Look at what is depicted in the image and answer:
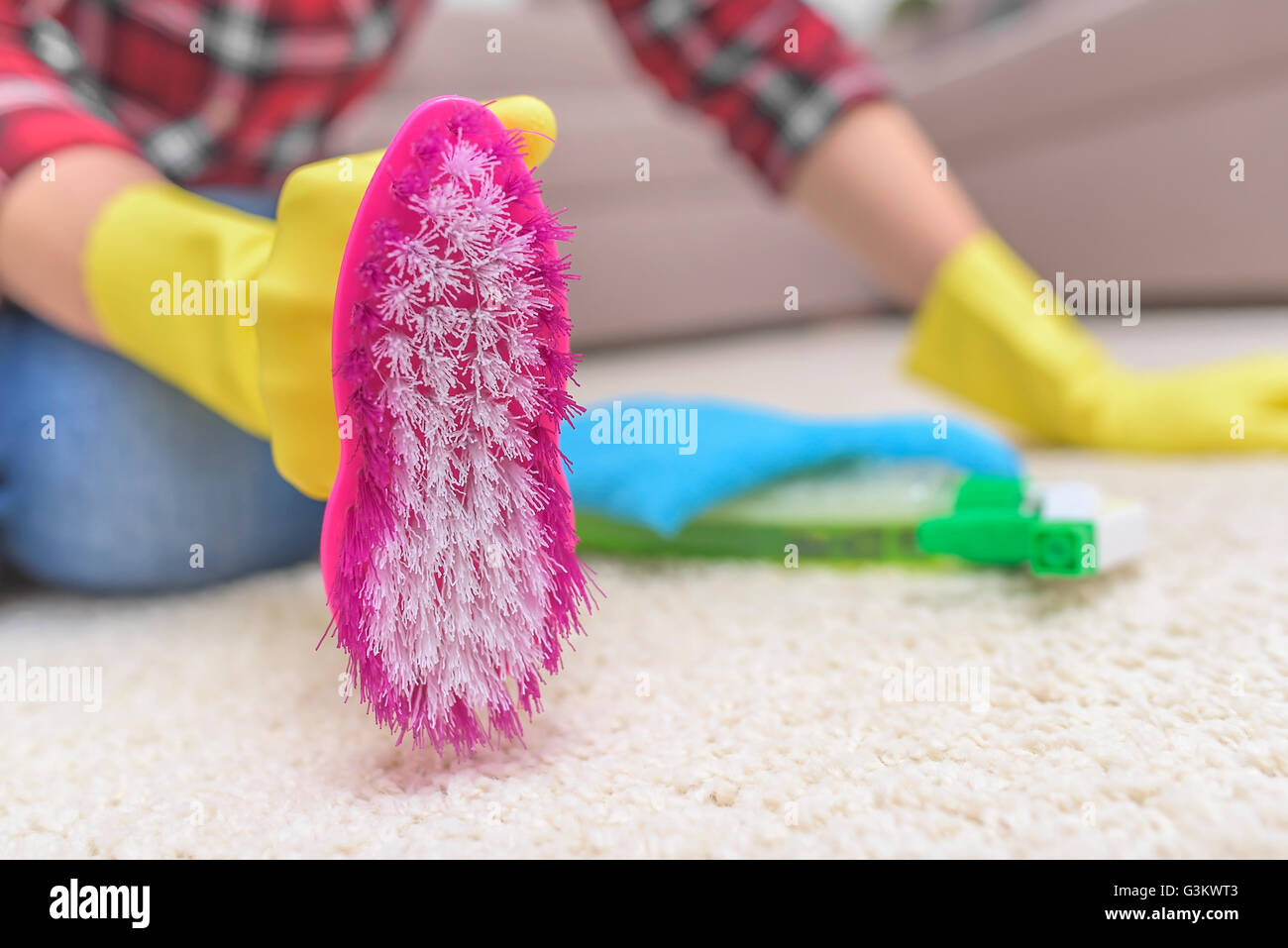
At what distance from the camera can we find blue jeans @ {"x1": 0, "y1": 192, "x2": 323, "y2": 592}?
0.52 m

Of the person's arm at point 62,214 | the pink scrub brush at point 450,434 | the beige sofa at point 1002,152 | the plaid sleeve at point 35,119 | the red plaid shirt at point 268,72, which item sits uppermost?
the beige sofa at point 1002,152

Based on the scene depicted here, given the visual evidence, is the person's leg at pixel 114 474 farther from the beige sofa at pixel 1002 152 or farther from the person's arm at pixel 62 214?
the beige sofa at pixel 1002 152

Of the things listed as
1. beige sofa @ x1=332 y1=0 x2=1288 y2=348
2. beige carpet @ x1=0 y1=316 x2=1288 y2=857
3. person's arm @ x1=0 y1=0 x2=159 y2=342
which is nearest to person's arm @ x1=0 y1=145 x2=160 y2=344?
person's arm @ x1=0 y1=0 x2=159 y2=342

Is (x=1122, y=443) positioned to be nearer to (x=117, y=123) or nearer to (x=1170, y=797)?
(x=1170, y=797)

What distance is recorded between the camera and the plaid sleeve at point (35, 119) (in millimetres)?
449

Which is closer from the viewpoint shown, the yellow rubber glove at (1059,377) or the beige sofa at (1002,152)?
the yellow rubber glove at (1059,377)

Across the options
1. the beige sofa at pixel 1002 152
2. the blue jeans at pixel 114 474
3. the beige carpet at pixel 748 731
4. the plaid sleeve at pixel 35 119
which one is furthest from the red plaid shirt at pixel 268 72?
the beige sofa at pixel 1002 152

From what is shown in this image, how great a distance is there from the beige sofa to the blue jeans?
93 centimetres

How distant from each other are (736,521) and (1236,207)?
1444mm

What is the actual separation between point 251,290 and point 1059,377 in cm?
62

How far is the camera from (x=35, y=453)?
0.53 metres

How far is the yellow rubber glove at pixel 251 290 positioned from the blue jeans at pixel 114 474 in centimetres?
8

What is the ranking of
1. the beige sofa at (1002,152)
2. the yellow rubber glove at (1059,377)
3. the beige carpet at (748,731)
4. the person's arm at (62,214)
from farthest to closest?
the beige sofa at (1002,152), the yellow rubber glove at (1059,377), the person's arm at (62,214), the beige carpet at (748,731)

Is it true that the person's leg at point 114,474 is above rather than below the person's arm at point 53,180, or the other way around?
below
